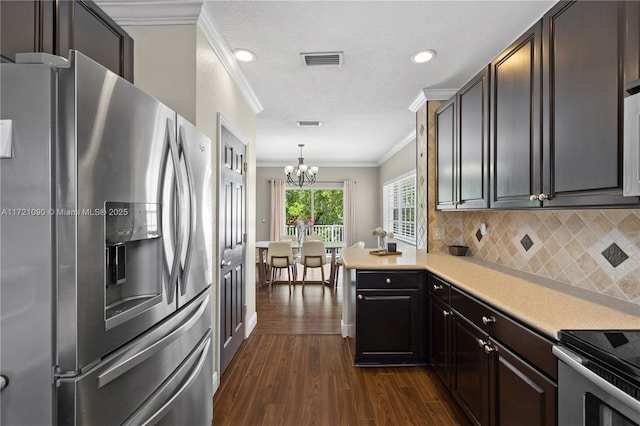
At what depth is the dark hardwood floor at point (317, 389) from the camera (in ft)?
6.97

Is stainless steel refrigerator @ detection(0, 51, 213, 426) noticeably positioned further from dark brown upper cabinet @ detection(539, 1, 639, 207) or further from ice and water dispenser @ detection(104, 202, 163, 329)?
dark brown upper cabinet @ detection(539, 1, 639, 207)

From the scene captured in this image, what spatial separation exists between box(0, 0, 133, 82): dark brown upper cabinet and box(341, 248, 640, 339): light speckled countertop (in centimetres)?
199

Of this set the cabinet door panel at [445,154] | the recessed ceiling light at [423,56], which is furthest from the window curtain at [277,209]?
the recessed ceiling light at [423,56]

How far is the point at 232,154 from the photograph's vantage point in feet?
9.55

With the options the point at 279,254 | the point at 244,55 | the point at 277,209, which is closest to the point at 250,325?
the point at 279,254

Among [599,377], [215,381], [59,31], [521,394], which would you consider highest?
[59,31]

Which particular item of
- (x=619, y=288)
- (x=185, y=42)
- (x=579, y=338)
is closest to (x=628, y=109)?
(x=579, y=338)

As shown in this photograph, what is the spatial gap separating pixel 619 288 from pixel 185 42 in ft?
9.22

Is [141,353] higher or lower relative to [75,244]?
lower

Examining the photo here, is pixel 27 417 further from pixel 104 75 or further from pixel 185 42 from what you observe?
pixel 185 42

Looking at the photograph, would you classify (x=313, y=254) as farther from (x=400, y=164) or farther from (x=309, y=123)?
(x=400, y=164)

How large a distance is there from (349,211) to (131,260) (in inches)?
288

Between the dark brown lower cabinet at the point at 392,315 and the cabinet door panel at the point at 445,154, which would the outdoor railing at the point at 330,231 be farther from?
the dark brown lower cabinet at the point at 392,315

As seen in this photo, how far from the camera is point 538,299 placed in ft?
5.37
